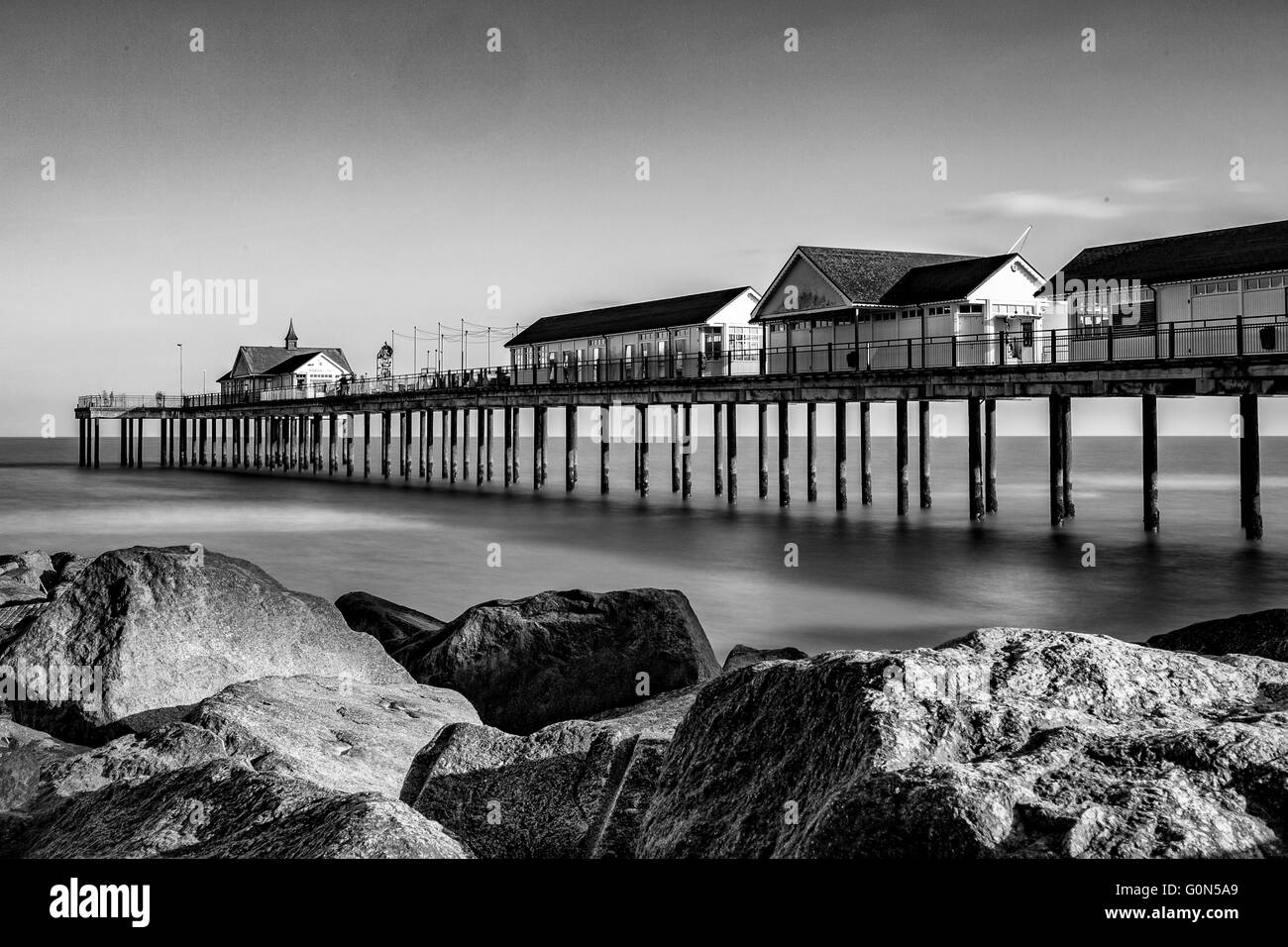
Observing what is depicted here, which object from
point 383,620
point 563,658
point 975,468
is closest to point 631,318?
point 975,468

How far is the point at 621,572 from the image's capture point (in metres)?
25.3

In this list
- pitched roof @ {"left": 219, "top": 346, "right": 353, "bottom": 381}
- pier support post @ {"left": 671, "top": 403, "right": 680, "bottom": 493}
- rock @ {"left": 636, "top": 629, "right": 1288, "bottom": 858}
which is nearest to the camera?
rock @ {"left": 636, "top": 629, "right": 1288, "bottom": 858}

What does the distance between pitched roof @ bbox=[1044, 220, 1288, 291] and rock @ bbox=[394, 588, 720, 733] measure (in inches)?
859

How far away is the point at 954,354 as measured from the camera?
94.5 ft

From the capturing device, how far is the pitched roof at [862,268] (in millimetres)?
37312

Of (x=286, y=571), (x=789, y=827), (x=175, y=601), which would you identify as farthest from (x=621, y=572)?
(x=789, y=827)

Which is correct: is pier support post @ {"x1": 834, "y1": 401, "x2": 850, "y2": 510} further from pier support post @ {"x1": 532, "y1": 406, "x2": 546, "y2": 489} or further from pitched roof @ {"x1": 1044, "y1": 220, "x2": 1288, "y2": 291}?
pier support post @ {"x1": 532, "y1": 406, "x2": 546, "y2": 489}

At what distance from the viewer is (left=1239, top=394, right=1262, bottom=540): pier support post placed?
24.3 m

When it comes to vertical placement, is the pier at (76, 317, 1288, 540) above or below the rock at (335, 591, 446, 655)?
above

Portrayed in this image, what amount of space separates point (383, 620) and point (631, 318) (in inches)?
1427

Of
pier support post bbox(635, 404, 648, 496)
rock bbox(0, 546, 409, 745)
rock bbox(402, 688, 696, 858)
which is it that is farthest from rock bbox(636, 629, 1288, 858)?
pier support post bbox(635, 404, 648, 496)

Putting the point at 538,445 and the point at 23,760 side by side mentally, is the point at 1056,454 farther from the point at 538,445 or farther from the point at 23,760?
the point at 23,760
